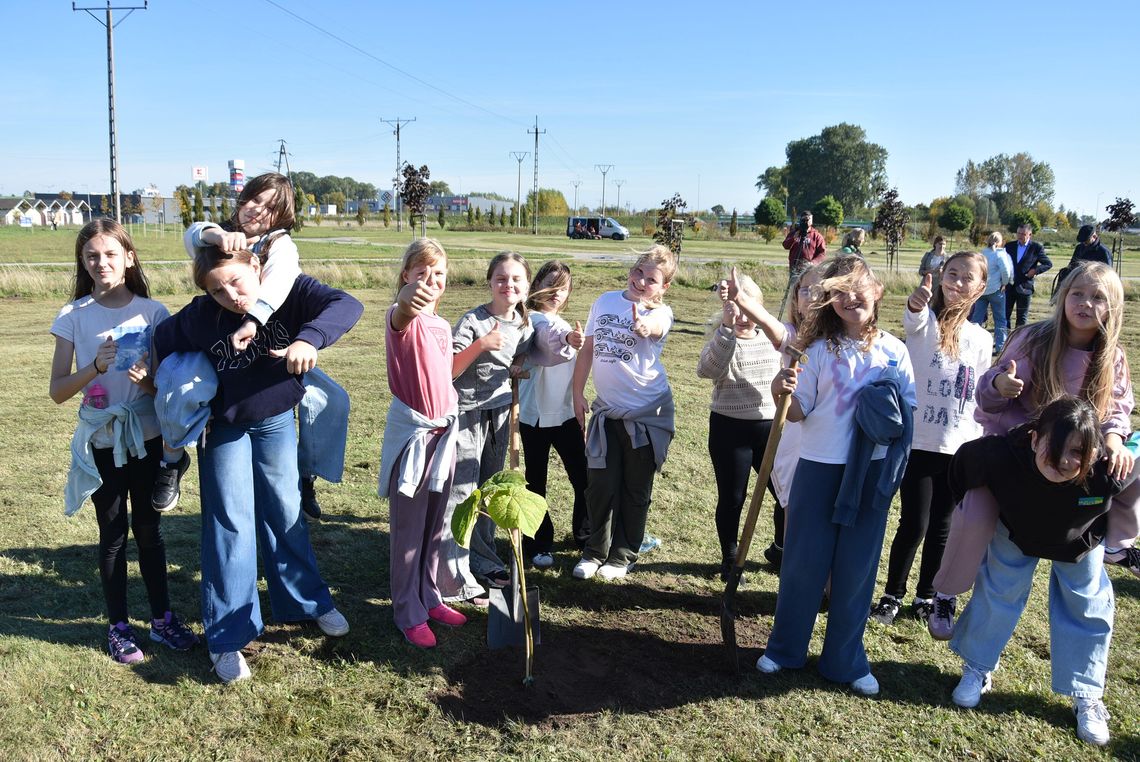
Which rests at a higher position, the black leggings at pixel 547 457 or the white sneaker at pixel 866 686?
the black leggings at pixel 547 457

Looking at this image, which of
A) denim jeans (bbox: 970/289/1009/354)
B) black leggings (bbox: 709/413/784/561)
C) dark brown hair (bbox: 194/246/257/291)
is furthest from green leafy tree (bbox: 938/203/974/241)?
dark brown hair (bbox: 194/246/257/291)

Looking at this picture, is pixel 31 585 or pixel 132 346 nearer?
pixel 132 346

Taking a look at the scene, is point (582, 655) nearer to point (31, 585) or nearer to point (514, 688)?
point (514, 688)

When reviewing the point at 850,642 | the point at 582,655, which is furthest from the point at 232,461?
the point at 850,642

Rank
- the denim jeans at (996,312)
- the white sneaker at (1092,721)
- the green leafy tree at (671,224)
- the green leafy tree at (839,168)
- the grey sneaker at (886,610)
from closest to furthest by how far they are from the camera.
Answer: the white sneaker at (1092,721) < the grey sneaker at (886,610) < the denim jeans at (996,312) < the green leafy tree at (671,224) < the green leafy tree at (839,168)

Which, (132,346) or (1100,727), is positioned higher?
(132,346)

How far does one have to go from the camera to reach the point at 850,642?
3387 mm

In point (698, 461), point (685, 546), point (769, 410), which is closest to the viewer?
point (769, 410)

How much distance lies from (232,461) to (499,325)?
1401mm

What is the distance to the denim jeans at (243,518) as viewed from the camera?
318 cm

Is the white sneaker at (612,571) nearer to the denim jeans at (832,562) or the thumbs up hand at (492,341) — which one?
the denim jeans at (832,562)

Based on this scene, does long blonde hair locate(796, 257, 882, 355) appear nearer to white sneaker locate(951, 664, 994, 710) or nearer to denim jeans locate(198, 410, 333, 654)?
white sneaker locate(951, 664, 994, 710)

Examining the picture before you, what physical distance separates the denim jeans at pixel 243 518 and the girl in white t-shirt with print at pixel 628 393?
156 cm

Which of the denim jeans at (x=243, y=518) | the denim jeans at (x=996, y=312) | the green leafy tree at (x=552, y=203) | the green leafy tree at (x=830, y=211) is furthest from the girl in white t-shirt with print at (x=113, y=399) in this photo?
the green leafy tree at (x=552, y=203)
